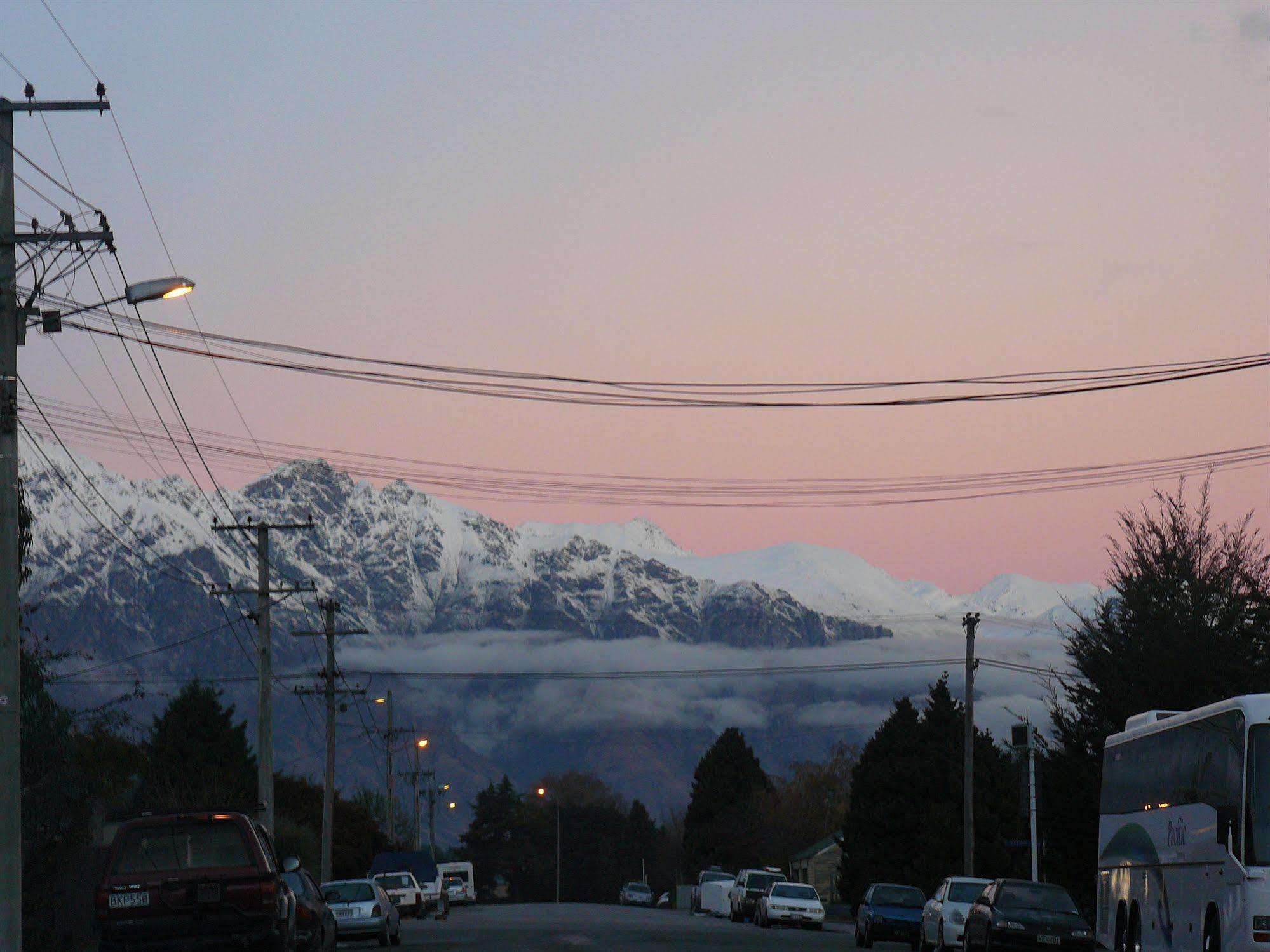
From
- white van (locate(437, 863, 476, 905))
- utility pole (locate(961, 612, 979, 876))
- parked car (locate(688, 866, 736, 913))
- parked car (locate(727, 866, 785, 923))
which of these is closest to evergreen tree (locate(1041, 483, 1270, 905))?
utility pole (locate(961, 612, 979, 876))

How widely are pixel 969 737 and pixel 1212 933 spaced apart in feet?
106

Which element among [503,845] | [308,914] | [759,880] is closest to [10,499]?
[308,914]

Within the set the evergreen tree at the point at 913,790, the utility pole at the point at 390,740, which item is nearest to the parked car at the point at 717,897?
the evergreen tree at the point at 913,790

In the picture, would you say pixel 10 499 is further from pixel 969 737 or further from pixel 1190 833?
pixel 969 737

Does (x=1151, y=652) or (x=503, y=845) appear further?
(x=503, y=845)

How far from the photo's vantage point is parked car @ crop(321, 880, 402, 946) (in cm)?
3862

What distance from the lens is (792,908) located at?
5666cm

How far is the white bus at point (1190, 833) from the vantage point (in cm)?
2092

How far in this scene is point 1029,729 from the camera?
44688 mm

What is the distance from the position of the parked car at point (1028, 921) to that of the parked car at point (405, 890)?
32734 millimetres

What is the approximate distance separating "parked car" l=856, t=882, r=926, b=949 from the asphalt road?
1.56 feet

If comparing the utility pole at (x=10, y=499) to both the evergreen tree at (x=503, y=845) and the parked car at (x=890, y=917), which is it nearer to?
the parked car at (x=890, y=917)

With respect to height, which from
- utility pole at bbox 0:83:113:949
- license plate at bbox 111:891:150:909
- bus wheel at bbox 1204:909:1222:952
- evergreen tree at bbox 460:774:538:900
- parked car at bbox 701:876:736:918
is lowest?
evergreen tree at bbox 460:774:538:900

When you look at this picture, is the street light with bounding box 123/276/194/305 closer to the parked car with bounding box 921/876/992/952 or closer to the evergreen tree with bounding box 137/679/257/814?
the parked car with bounding box 921/876/992/952
